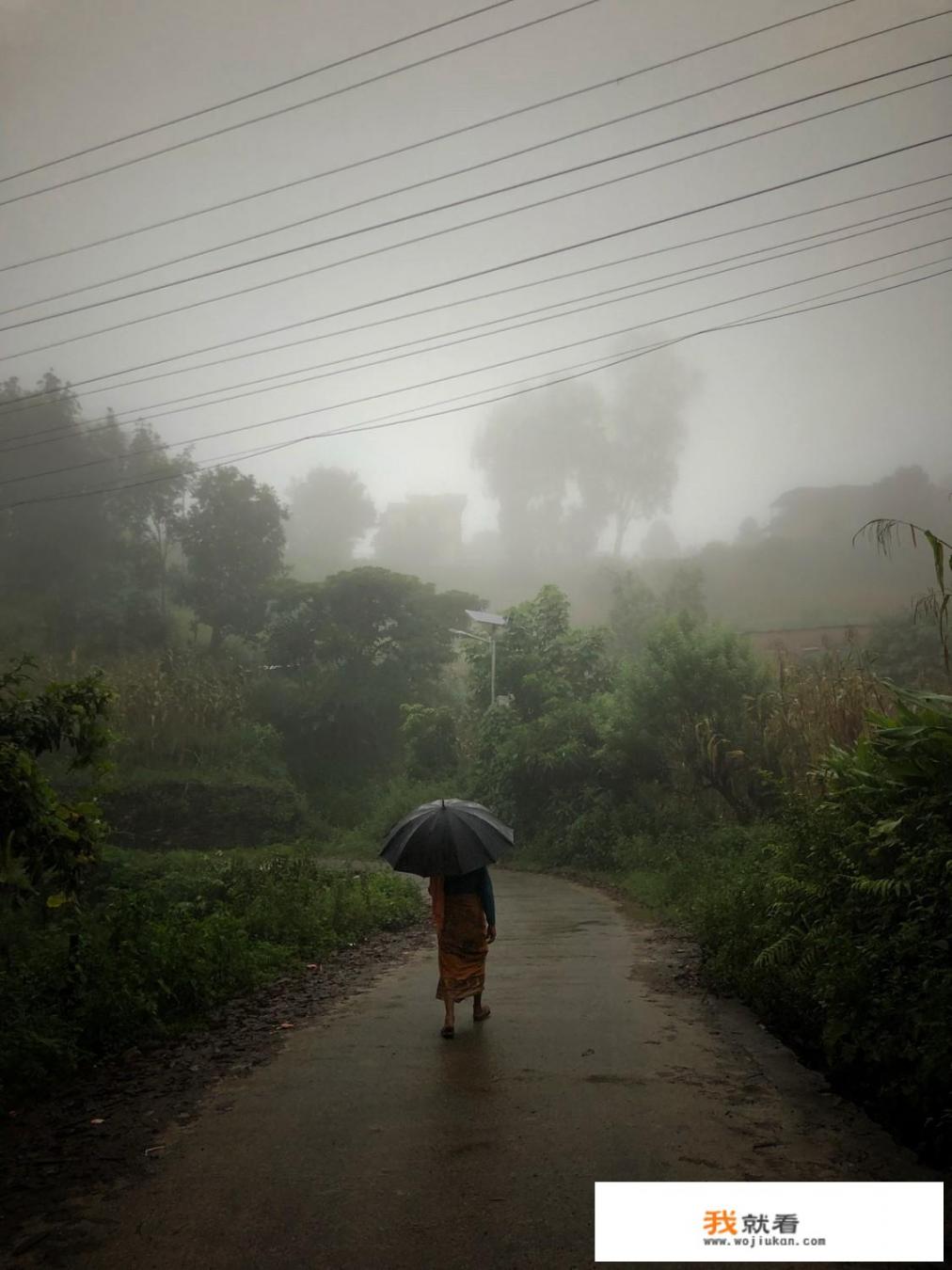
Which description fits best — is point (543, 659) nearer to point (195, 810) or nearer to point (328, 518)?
point (195, 810)

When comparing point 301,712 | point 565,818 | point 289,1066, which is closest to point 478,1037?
point 289,1066

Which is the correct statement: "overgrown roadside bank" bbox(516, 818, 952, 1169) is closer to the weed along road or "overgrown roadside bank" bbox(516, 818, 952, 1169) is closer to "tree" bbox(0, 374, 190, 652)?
the weed along road

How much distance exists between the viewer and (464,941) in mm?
7465

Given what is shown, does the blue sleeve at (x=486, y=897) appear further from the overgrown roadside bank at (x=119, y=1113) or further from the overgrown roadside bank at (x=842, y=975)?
the overgrown roadside bank at (x=842, y=975)

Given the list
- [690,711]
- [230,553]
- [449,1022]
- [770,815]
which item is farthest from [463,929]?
[230,553]

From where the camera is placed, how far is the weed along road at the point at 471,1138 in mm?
3723

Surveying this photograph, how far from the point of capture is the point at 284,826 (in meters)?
34.6

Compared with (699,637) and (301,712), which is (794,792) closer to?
(699,637)

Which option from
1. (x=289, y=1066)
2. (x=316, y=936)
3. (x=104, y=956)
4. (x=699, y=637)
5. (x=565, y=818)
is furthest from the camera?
(x=565, y=818)

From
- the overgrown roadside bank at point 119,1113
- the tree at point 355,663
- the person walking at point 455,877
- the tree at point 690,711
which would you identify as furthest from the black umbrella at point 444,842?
the tree at point 355,663

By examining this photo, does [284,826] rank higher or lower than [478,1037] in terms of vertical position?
lower

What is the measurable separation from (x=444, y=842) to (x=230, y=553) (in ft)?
148

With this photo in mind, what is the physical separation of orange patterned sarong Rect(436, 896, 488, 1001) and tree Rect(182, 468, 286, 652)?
4257 centimetres

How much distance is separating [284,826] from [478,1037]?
28929mm
